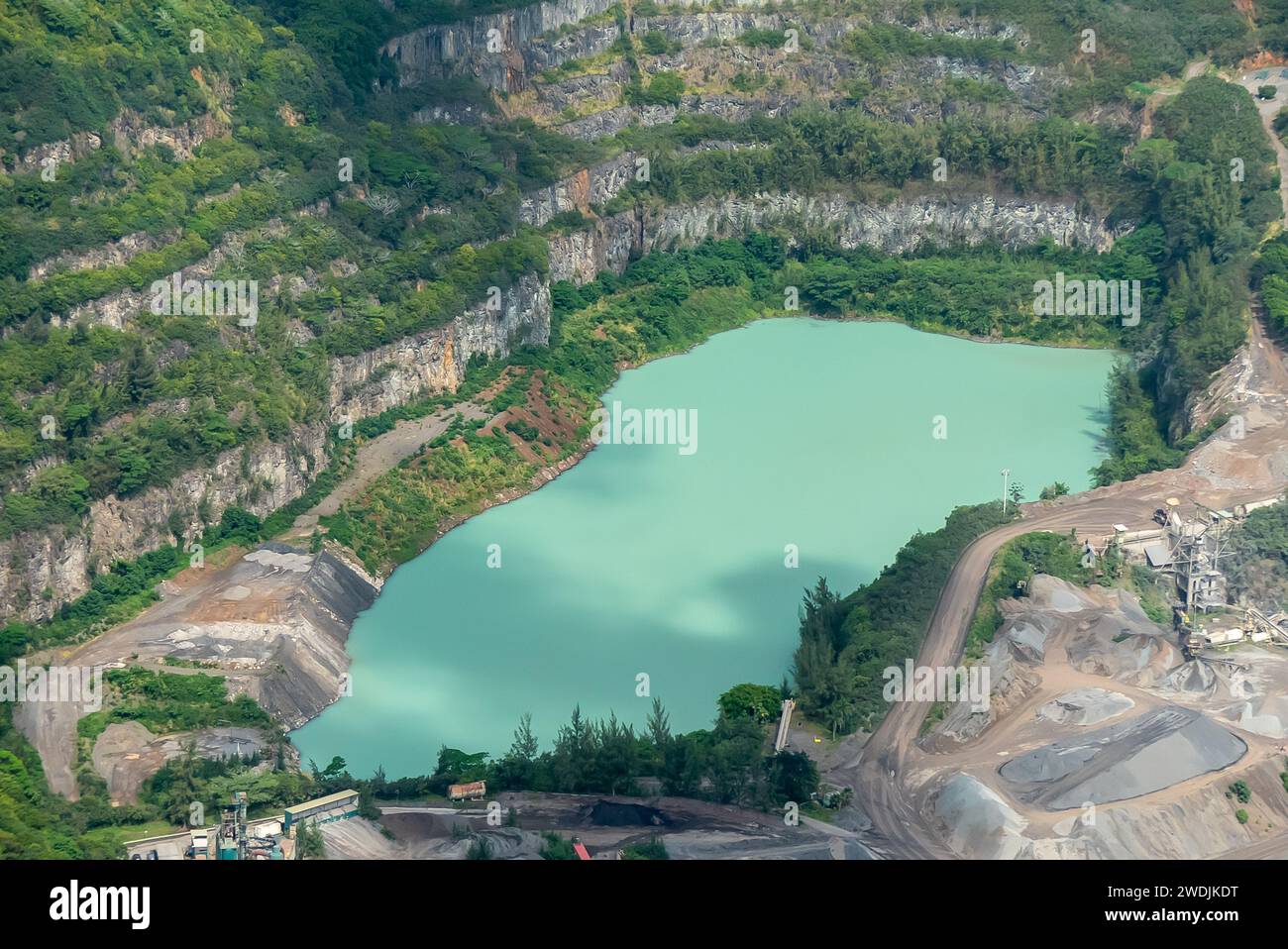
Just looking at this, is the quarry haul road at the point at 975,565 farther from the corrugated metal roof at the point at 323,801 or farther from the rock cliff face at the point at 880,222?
the rock cliff face at the point at 880,222

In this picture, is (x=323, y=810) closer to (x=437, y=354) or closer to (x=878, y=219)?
(x=437, y=354)

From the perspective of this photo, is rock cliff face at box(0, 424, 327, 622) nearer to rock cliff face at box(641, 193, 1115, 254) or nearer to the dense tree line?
the dense tree line

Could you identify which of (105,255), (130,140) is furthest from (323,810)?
(130,140)

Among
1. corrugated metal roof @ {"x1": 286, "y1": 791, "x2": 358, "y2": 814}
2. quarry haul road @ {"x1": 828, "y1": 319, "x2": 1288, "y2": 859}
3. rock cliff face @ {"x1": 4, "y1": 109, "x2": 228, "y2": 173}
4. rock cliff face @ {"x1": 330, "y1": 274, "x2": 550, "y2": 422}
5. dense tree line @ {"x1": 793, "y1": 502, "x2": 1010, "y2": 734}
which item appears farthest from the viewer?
rock cliff face @ {"x1": 330, "y1": 274, "x2": 550, "y2": 422}

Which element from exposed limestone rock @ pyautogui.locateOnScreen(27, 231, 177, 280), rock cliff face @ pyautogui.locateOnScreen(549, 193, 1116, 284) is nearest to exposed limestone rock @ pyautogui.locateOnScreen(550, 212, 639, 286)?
rock cliff face @ pyautogui.locateOnScreen(549, 193, 1116, 284)

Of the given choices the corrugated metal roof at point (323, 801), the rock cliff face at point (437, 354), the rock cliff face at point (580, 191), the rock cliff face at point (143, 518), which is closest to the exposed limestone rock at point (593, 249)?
the rock cliff face at point (580, 191)

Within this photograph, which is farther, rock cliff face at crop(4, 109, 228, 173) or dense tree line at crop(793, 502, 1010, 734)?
rock cliff face at crop(4, 109, 228, 173)

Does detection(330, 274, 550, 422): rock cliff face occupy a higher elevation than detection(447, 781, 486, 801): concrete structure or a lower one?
higher

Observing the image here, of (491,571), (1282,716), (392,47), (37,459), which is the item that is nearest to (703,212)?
(392,47)

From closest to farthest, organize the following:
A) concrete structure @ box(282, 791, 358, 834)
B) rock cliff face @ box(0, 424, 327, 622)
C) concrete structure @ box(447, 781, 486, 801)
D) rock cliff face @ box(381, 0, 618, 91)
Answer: concrete structure @ box(282, 791, 358, 834) → concrete structure @ box(447, 781, 486, 801) → rock cliff face @ box(0, 424, 327, 622) → rock cliff face @ box(381, 0, 618, 91)
